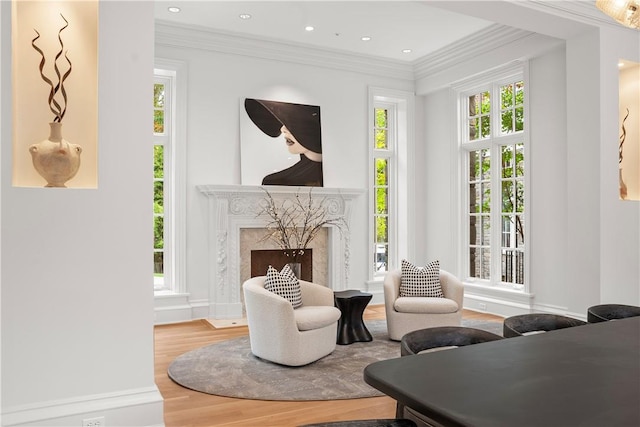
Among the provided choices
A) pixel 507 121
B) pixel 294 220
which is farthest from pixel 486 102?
pixel 294 220

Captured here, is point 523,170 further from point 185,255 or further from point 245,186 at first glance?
point 185,255

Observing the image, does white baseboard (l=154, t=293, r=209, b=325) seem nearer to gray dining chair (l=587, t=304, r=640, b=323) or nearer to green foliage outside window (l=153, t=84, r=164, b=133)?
green foliage outside window (l=153, t=84, r=164, b=133)

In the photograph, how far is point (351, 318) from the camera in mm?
5004

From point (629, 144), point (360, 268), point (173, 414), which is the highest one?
point (629, 144)

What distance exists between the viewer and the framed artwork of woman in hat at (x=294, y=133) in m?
6.44

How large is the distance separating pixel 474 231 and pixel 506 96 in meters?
1.85

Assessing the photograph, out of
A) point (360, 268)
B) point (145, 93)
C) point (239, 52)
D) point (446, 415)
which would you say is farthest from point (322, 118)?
point (446, 415)

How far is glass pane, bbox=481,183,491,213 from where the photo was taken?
6781 mm

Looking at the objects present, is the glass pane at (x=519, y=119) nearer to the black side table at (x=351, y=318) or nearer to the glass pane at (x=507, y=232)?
the glass pane at (x=507, y=232)

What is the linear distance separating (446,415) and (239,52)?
5871 millimetres

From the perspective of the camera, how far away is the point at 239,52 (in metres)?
6.37

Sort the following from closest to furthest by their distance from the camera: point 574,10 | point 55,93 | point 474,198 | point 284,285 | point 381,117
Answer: point 55,93
point 284,285
point 574,10
point 474,198
point 381,117

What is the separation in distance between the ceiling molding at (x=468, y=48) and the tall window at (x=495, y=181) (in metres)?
0.49

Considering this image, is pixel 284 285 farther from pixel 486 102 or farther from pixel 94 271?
pixel 486 102
